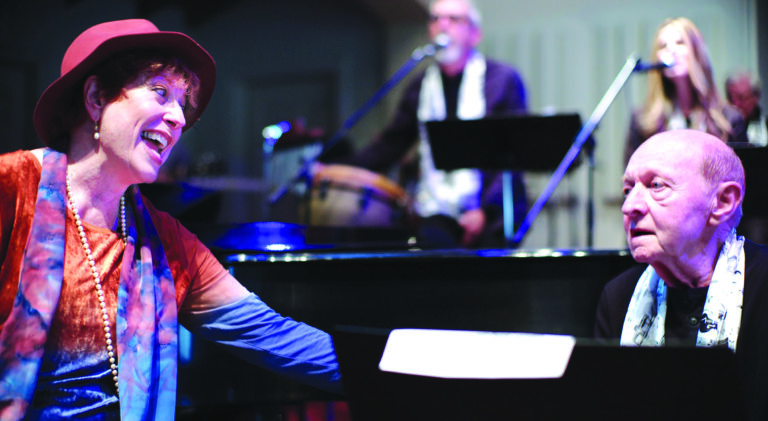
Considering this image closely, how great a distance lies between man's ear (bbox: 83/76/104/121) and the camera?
4.69ft

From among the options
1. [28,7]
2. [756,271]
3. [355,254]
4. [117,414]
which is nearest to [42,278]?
[117,414]

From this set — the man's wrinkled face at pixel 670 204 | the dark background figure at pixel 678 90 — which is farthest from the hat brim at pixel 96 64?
the dark background figure at pixel 678 90

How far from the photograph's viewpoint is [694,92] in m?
2.92

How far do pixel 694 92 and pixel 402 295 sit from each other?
171 cm

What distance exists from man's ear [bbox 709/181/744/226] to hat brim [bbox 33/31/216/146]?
Answer: 1090 mm

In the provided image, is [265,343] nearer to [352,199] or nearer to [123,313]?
[123,313]

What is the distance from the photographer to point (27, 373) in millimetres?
1280

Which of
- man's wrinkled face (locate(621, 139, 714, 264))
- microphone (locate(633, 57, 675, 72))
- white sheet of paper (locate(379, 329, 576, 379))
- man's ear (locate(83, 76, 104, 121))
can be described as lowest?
white sheet of paper (locate(379, 329, 576, 379))

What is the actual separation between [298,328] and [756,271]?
97cm

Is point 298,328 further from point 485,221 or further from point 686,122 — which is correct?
point 485,221

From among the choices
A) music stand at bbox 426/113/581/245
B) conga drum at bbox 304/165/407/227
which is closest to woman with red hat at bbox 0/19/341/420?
music stand at bbox 426/113/581/245

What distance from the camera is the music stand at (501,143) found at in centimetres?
307

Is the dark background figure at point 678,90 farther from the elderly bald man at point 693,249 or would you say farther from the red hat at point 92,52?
the red hat at point 92,52

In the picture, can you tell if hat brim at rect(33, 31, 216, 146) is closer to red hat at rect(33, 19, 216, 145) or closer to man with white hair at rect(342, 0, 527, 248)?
red hat at rect(33, 19, 216, 145)
